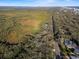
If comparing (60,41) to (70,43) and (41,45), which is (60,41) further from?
(41,45)

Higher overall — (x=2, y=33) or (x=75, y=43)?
(x=2, y=33)

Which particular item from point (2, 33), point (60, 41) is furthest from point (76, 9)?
point (2, 33)

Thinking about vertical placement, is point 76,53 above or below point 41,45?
below

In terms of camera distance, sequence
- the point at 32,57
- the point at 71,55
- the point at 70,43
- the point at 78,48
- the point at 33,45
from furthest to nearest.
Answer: the point at 70,43, the point at 78,48, the point at 71,55, the point at 33,45, the point at 32,57

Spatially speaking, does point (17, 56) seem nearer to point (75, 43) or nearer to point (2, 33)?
point (2, 33)

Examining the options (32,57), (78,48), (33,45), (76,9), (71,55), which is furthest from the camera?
(76,9)

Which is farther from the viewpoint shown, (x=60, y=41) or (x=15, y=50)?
(x=60, y=41)

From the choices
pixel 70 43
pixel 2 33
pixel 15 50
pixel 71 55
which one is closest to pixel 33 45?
pixel 15 50

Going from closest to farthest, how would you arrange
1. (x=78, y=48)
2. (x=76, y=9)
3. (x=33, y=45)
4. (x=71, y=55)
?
(x=33, y=45), (x=71, y=55), (x=78, y=48), (x=76, y=9)

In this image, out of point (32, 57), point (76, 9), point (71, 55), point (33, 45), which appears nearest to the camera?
point (32, 57)
